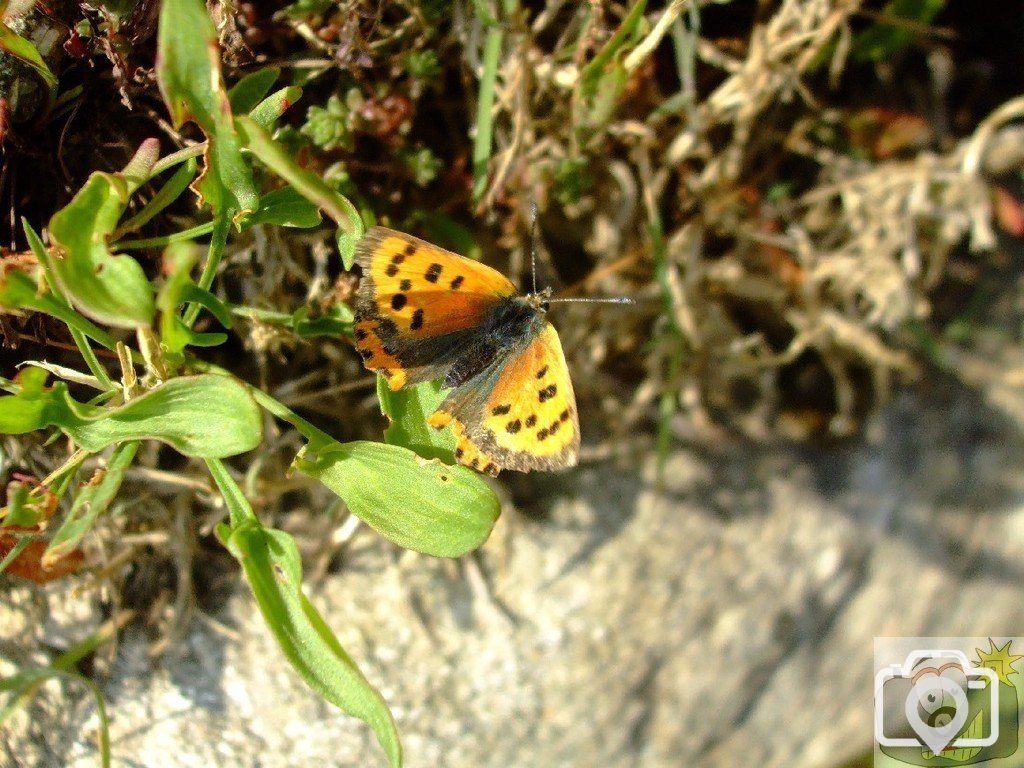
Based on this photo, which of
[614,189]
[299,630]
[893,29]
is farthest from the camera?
[893,29]

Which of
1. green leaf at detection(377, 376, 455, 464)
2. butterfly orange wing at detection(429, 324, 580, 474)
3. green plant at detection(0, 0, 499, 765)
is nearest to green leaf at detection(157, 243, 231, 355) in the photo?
green plant at detection(0, 0, 499, 765)

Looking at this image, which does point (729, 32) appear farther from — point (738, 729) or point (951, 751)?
point (951, 751)

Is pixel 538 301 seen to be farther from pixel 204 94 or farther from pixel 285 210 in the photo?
pixel 204 94

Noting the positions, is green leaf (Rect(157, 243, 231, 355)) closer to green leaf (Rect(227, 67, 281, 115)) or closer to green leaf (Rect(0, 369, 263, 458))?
green leaf (Rect(0, 369, 263, 458))

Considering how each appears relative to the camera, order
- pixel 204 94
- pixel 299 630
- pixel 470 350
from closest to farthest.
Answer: pixel 204 94
pixel 299 630
pixel 470 350

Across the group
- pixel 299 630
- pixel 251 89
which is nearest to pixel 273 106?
pixel 251 89

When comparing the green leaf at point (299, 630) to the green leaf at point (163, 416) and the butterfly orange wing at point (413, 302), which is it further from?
the butterfly orange wing at point (413, 302)

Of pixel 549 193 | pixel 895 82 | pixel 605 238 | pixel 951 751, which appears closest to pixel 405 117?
pixel 549 193
